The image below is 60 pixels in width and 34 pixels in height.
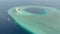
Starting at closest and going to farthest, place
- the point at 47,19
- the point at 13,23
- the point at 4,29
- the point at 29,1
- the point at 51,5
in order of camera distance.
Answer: the point at 4,29, the point at 13,23, the point at 47,19, the point at 51,5, the point at 29,1

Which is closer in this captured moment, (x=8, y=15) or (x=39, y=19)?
(x=39, y=19)

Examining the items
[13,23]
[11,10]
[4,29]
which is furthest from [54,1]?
[4,29]

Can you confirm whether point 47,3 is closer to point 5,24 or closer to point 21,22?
point 21,22

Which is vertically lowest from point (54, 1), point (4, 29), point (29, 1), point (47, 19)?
point (4, 29)

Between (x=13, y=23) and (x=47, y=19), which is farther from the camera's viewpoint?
(x=47, y=19)

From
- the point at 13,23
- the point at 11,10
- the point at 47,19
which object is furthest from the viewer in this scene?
the point at 11,10

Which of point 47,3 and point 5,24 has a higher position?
point 47,3

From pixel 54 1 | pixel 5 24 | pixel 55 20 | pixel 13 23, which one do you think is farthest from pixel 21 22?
pixel 54 1

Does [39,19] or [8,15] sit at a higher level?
[39,19]
